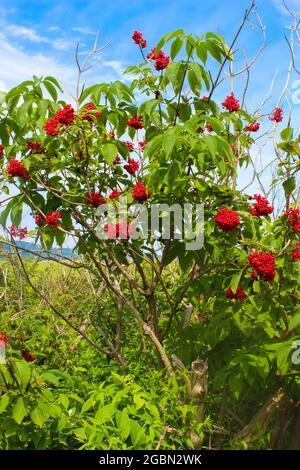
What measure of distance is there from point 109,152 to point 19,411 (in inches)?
66.0

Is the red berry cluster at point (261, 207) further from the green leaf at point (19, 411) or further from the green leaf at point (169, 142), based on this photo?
the green leaf at point (19, 411)

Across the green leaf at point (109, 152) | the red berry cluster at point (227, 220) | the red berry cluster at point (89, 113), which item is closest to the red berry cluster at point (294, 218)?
the red berry cluster at point (227, 220)

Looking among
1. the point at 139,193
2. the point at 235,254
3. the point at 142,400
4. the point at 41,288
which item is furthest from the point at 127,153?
the point at 41,288

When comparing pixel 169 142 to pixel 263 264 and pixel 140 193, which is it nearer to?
pixel 140 193

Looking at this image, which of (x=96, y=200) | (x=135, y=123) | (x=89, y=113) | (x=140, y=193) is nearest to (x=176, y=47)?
(x=135, y=123)

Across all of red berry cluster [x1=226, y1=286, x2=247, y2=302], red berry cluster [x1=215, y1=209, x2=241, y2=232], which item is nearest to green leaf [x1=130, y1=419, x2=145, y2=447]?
red berry cluster [x1=226, y1=286, x2=247, y2=302]

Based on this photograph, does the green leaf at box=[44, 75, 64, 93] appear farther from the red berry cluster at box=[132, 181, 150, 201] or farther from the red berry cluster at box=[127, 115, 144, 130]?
the red berry cluster at box=[132, 181, 150, 201]

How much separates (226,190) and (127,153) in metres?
0.71

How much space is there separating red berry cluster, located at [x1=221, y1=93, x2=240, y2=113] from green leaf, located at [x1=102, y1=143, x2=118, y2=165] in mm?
769

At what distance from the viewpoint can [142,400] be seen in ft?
8.82

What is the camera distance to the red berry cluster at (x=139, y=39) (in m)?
3.92

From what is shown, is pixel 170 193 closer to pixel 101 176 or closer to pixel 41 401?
pixel 101 176

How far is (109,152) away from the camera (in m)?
3.48

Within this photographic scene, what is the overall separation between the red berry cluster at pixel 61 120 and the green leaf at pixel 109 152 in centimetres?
27
